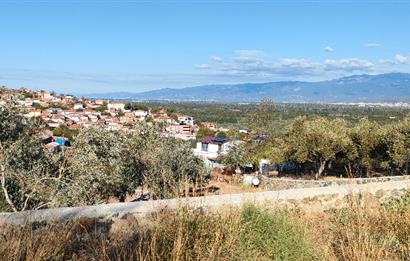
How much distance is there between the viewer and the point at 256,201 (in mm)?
6070

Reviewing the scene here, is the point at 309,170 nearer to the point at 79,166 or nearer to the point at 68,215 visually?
the point at 79,166

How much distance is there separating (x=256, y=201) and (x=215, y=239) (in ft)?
8.43

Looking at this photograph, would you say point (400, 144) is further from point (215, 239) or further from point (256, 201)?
point (215, 239)

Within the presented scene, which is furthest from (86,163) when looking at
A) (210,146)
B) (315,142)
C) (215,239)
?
(210,146)

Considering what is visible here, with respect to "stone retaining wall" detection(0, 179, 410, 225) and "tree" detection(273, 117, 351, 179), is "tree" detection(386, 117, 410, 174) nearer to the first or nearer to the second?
"tree" detection(273, 117, 351, 179)

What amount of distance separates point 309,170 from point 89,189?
59.9 feet

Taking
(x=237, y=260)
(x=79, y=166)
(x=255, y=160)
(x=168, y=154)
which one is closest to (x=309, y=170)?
(x=255, y=160)

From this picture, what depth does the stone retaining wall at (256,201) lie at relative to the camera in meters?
5.29

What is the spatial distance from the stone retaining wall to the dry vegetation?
1.07 feet

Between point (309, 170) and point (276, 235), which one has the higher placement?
point (276, 235)

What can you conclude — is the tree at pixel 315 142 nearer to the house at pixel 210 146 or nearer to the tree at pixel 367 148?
the tree at pixel 367 148

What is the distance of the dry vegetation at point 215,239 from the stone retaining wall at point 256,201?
1.07 feet

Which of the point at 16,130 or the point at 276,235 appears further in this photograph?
the point at 16,130

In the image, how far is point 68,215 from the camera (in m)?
5.54
